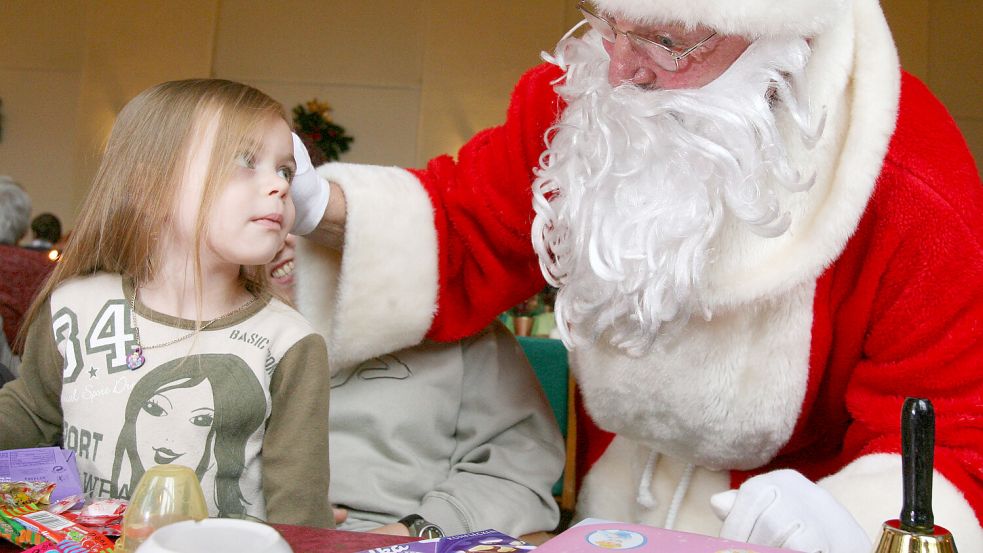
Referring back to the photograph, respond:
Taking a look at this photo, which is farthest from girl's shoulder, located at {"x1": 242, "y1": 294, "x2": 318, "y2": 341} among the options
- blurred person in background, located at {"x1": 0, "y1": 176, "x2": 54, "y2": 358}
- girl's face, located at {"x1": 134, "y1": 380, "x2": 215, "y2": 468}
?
blurred person in background, located at {"x1": 0, "y1": 176, "x2": 54, "y2": 358}

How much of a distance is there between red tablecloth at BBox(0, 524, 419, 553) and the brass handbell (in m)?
0.37

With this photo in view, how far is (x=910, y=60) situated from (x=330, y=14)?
170 inches

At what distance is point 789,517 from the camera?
0.84 meters

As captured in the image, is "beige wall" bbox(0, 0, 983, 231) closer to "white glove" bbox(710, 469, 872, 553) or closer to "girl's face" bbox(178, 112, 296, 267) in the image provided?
"girl's face" bbox(178, 112, 296, 267)

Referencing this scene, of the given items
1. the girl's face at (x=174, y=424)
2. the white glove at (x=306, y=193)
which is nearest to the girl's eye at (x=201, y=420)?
the girl's face at (x=174, y=424)

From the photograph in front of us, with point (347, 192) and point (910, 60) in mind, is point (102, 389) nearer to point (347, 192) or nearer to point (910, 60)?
point (347, 192)

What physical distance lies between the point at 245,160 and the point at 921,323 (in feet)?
2.87

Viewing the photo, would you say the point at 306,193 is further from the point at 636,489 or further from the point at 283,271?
the point at 636,489

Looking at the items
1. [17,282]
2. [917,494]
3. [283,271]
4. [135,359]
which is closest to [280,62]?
[17,282]

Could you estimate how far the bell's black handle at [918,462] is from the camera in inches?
20.0

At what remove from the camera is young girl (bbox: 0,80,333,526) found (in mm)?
1063

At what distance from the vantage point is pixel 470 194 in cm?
145

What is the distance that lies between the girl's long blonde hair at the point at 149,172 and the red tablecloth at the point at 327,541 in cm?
47

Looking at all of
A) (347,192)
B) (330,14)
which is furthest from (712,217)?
(330,14)
